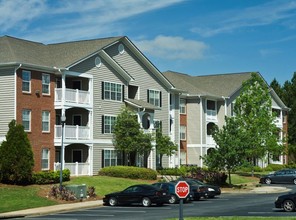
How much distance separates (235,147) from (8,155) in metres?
18.3

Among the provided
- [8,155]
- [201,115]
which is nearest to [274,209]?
[8,155]

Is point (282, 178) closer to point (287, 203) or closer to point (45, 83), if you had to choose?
point (45, 83)

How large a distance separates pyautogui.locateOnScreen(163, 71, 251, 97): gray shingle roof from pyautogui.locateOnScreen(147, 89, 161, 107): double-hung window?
1038 cm

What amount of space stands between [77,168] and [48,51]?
10.9m

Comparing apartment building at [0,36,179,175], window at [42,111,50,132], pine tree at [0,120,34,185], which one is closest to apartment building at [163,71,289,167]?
apartment building at [0,36,179,175]

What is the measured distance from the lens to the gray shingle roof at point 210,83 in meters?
73.7

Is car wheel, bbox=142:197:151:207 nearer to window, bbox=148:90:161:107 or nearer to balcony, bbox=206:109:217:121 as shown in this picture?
window, bbox=148:90:161:107

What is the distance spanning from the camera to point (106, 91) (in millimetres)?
54719

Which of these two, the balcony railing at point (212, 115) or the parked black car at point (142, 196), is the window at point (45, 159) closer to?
the parked black car at point (142, 196)

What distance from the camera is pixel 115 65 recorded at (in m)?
55.3

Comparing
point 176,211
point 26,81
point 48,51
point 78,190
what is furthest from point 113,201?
point 48,51

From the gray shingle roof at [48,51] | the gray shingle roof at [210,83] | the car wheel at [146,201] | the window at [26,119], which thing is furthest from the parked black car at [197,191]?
the gray shingle roof at [210,83]

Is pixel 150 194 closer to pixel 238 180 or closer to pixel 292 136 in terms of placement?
pixel 238 180

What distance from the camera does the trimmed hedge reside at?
51.3 m
